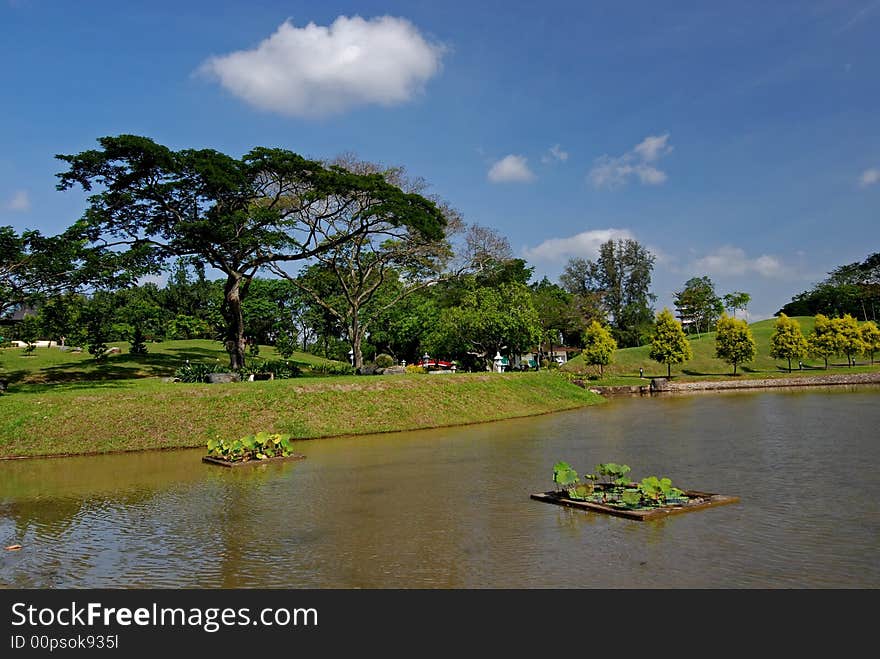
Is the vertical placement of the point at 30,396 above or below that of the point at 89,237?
below

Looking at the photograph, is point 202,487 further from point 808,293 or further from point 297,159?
point 808,293

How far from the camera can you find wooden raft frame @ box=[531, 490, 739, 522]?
411 inches

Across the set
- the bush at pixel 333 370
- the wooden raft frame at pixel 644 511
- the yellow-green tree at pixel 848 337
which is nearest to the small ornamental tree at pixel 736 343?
A: the yellow-green tree at pixel 848 337

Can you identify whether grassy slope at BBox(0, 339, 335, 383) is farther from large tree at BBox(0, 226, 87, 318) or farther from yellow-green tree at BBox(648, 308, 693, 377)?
yellow-green tree at BBox(648, 308, 693, 377)

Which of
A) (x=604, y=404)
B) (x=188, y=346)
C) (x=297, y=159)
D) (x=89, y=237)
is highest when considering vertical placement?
(x=297, y=159)

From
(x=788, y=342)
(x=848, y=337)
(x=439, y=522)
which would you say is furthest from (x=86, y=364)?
(x=848, y=337)

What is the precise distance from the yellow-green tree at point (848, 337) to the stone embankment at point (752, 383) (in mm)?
8972

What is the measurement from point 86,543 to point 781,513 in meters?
11.3

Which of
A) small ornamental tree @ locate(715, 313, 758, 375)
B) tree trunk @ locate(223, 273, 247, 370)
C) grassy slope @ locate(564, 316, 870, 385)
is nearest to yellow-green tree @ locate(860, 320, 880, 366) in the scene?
grassy slope @ locate(564, 316, 870, 385)

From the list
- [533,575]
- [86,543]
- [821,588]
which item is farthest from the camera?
[86,543]

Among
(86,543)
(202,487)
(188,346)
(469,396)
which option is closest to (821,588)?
(86,543)

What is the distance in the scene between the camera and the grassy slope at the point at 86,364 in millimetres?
33844

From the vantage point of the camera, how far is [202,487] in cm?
1487

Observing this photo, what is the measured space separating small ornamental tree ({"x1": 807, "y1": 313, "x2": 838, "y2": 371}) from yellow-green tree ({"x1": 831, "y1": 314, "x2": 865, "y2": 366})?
382 mm
